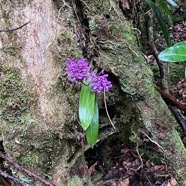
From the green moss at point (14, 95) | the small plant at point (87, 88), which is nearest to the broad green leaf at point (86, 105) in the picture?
the small plant at point (87, 88)

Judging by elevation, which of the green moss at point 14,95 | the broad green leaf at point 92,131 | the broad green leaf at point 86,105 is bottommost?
the broad green leaf at point 92,131

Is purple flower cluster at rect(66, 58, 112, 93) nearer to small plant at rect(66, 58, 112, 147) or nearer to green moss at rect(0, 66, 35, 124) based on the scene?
small plant at rect(66, 58, 112, 147)

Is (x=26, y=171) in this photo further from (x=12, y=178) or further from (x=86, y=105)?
(x=86, y=105)

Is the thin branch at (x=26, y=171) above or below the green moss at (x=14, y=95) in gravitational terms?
below

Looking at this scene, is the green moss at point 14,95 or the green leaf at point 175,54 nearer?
the green leaf at point 175,54

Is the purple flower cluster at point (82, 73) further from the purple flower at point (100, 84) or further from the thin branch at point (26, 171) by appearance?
the thin branch at point (26, 171)

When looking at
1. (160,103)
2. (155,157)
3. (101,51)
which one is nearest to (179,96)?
(155,157)
